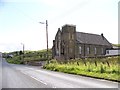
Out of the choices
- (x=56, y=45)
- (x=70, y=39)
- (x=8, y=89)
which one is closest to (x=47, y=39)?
(x=70, y=39)

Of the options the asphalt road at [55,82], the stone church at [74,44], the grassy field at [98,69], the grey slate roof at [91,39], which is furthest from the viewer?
the grey slate roof at [91,39]

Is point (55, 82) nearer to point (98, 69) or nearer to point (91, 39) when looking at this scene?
point (98, 69)

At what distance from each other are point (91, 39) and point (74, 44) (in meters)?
10.4

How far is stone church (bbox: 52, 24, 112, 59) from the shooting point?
80.9 meters

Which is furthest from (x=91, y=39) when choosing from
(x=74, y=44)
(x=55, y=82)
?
(x=55, y=82)

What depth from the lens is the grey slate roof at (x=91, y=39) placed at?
Result: 84.7m

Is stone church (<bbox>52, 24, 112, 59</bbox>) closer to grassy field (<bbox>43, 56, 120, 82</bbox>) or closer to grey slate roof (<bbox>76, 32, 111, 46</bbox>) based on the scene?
grey slate roof (<bbox>76, 32, 111, 46</bbox>)

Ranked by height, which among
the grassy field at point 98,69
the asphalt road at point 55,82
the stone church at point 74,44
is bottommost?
Result: the asphalt road at point 55,82

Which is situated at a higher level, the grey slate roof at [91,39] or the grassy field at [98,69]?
the grey slate roof at [91,39]

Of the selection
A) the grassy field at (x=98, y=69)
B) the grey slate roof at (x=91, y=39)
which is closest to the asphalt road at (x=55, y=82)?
the grassy field at (x=98, y=69)

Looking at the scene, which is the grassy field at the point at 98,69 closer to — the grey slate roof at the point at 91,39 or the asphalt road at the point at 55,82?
the asphalt road at the point at 55,82

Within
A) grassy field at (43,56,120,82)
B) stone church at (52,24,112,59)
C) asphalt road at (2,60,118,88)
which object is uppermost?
stone church at (52,24,112,59)

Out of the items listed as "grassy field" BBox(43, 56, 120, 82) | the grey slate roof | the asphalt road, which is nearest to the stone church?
the grey slate roof

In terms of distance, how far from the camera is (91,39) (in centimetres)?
8931
